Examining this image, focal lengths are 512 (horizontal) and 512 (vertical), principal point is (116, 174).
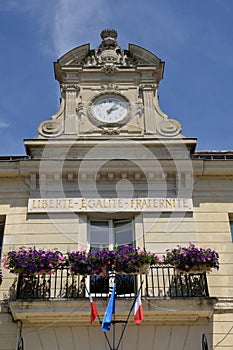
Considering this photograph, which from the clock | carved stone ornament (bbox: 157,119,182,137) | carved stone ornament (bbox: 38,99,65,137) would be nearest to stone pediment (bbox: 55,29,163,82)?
the clock

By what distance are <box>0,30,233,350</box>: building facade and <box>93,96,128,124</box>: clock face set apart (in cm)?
3

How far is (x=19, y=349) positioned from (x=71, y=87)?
6599 mm

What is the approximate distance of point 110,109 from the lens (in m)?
12.6

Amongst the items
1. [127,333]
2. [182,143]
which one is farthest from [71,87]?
[127,333]

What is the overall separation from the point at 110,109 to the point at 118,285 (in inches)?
182

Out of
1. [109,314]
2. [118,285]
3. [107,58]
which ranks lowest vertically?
[109,314]

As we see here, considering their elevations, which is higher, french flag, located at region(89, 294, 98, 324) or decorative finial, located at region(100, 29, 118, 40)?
decorative finial, located at region(100, 29, 118, 40)

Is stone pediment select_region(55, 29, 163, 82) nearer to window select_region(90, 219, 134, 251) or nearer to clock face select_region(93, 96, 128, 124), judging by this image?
clock face select_region(93, 96, 128, 124)

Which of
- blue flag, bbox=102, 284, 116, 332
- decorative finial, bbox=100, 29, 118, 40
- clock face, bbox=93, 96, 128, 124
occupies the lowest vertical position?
blue flag, bbox=102, 284, 116, 332

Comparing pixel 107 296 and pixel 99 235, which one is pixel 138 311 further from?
pixel 99 235

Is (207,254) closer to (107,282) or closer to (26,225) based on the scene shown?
(107,282)

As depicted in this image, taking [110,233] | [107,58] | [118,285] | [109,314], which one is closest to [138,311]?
[109,314]

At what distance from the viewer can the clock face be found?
12.5 m

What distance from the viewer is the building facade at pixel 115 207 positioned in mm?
9414
